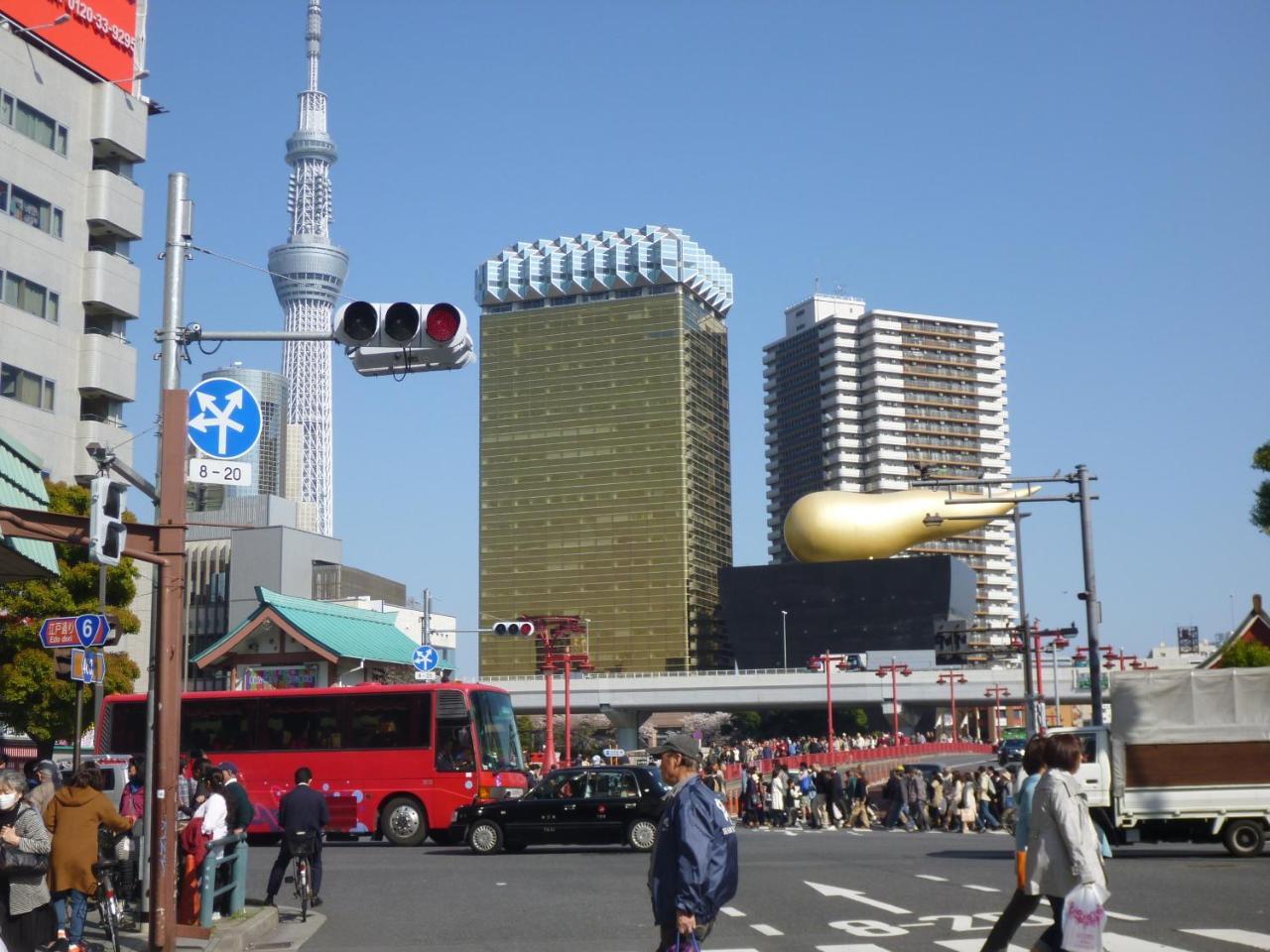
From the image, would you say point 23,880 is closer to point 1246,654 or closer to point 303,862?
point 303,862

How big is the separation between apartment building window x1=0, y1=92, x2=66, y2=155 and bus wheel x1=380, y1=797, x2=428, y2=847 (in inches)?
1218

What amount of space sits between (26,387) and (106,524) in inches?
1583

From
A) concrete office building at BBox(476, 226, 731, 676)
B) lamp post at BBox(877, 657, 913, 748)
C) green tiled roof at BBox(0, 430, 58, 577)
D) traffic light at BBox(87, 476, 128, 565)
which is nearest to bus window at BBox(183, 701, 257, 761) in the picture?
green tiled roof at BBox(0, 430, 58, 577)

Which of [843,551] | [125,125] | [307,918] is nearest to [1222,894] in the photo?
[307,918]

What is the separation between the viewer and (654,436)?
19312 cm

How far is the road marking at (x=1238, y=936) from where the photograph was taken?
12.2 metres

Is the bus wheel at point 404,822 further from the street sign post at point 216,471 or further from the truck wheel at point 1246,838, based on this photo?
the street sign post at point 216,471

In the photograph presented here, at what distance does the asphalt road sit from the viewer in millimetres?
13266

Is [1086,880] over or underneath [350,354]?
underneath

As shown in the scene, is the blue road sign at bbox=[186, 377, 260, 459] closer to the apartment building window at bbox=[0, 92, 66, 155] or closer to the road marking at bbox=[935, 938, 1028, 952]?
the road marking at bbox=[935, 938, 1028, 952]

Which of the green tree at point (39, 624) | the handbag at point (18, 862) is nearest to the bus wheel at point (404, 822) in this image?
the green tree at point (39, 624)

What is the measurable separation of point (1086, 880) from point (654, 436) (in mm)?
184719

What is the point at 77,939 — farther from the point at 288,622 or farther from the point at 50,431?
the point at 50,431

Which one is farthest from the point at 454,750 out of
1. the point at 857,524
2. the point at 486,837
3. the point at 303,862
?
the point at 857,524
